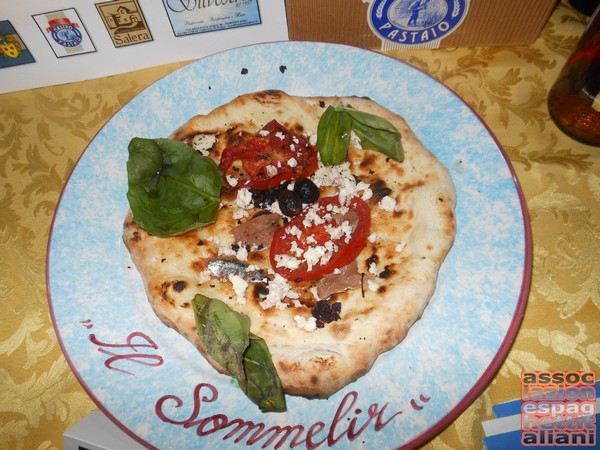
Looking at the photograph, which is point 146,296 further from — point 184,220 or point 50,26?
point 50,26

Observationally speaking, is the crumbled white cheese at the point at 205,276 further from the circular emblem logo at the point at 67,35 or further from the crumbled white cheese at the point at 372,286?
the circular emblem logo at the point at 67,35

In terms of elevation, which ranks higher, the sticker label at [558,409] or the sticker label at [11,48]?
the sticker label at [11,48]

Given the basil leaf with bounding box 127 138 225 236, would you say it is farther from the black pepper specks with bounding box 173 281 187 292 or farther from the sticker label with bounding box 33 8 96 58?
the sticker label with bounding box 33 8 96 58

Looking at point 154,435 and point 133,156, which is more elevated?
point 133,156

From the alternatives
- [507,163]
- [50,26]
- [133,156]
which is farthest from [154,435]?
[50,26]

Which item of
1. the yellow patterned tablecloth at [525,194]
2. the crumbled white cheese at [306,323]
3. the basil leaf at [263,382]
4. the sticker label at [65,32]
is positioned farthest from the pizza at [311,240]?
the sticker label at [65,32]
